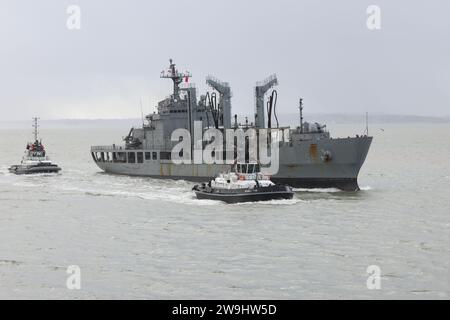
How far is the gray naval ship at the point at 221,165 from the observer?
50.1 m

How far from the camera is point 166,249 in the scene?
2870 centimetres

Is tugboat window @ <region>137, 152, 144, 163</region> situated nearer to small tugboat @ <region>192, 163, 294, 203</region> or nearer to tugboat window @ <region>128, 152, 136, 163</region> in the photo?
tugboat window @ <region>128, 152, 136, 163</region>

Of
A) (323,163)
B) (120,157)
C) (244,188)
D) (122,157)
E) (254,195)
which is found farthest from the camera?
(120,157)

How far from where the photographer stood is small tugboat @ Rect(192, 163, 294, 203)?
141 feet

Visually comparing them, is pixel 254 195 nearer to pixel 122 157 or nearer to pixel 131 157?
pixel 131 157

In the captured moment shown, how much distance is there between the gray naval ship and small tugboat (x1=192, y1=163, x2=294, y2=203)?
25.1 feet

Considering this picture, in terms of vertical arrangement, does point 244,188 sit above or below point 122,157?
below

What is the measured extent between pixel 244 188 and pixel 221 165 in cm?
1453

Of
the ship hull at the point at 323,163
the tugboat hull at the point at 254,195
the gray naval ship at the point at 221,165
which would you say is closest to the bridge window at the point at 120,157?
the gray naval ship at the point at 221,165

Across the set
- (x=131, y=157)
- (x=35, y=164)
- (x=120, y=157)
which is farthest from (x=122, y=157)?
(x=35, y=164)

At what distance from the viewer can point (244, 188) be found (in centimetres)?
4294

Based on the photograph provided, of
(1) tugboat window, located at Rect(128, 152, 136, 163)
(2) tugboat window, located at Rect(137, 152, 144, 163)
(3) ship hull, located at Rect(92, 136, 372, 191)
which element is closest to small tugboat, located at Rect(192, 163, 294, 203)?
(3) ship hull, located at Rect(92, 136, 372, 191)

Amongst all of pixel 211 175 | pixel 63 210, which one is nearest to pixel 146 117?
pixel 211 175
